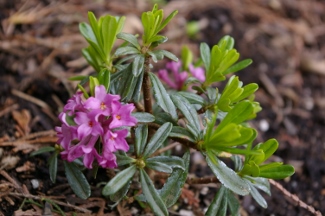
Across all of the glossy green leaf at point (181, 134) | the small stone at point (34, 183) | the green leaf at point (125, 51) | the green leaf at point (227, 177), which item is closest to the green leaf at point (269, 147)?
the green leaf at point (227, 177)

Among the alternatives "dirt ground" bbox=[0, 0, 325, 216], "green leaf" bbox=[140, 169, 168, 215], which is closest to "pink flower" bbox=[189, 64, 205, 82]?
"dirt ground" bbox=[0, 0, 325, 216]

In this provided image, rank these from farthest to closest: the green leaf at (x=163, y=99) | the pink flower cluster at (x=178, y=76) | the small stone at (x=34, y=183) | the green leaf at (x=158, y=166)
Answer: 1. the pink flower cluster at (x=178, y=76)
2. the small stone at (x=34, y=183)
3. the green leaf at (x=163, y=99)
4. the green leaf at (x=158, y=166)

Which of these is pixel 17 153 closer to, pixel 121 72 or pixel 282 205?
pixel 121 72

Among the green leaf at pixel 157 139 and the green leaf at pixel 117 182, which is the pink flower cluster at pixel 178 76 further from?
the green leaf at pixel 117 182

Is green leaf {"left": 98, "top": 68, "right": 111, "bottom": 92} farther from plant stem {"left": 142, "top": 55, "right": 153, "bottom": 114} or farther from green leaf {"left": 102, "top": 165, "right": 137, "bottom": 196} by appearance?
green leaf {"left": 102, "top": 165, "right": 137, "bottom": 196}

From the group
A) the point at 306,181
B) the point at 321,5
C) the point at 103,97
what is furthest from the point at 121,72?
the point at 321,5

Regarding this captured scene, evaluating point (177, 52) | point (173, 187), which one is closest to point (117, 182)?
point (173, 187)
